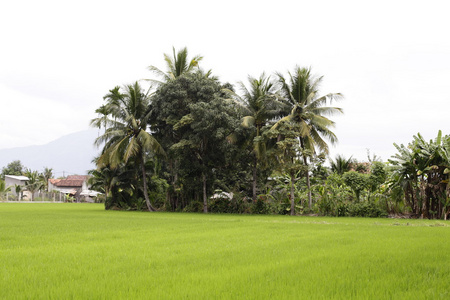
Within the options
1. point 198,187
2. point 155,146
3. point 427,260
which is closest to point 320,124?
point 198,187

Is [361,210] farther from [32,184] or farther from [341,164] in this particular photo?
[32,184]

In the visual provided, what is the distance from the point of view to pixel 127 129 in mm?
26078

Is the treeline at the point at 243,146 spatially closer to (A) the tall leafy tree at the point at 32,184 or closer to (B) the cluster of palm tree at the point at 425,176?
(B) the cluster of palm tree at the point at 425,176

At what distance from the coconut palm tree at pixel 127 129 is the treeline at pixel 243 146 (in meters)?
0.06

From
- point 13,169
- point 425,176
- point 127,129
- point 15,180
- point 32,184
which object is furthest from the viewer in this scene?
point 13,169

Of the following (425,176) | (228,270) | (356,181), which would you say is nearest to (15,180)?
(356,181)

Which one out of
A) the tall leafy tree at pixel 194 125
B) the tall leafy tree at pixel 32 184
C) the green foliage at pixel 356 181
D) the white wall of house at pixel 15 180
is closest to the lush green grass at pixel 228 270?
the green foliage at pixel 356 181

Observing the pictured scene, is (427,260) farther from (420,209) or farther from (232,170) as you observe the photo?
(232,170)

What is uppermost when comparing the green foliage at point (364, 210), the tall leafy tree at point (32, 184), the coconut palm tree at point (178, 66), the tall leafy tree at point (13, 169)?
the coconut palm tree at point (178, 66)

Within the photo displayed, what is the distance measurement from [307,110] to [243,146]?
159 inches

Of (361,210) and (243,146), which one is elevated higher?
(243,146)

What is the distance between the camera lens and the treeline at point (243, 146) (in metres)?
20.8

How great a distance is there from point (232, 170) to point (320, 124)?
5.82 m

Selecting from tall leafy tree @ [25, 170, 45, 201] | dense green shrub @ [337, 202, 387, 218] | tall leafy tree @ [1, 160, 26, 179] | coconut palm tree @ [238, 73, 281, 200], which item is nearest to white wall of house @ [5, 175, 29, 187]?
tall leafy tree @ [25, 170, 45, 201]
